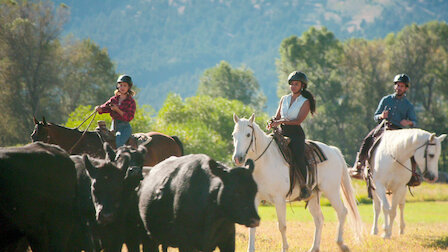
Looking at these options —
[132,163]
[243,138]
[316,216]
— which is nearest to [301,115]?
[243,138]

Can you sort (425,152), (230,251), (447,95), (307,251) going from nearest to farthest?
(230,251)
(307,251)
(425,152)
(447,95)

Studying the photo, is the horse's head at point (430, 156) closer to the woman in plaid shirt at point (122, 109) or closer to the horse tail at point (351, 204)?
the horse tail at point (351, 204)

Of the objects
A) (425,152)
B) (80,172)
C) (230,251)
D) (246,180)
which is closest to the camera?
(246,180)

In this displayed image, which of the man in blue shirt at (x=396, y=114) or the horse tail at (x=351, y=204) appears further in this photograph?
the man in blue shirt at (x=396, y=114)

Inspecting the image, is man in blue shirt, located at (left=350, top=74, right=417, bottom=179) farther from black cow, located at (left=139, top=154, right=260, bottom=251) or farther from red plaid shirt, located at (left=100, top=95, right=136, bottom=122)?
black cow, located at (left=139, top=154, right=260, bottom=251)

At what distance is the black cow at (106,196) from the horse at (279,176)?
349 centimetres

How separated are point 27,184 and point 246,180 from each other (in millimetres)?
2268

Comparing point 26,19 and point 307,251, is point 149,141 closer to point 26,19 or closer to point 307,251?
point 307,251

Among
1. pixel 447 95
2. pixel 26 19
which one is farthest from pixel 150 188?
pixel 447 95

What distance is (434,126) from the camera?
58.9 metres

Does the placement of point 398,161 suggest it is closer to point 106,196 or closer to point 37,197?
point 106,196

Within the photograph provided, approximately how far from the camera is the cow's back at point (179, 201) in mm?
5680

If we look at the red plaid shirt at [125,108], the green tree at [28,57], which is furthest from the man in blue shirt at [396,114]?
the green tree at [28,57]

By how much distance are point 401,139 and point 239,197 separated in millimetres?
8756
